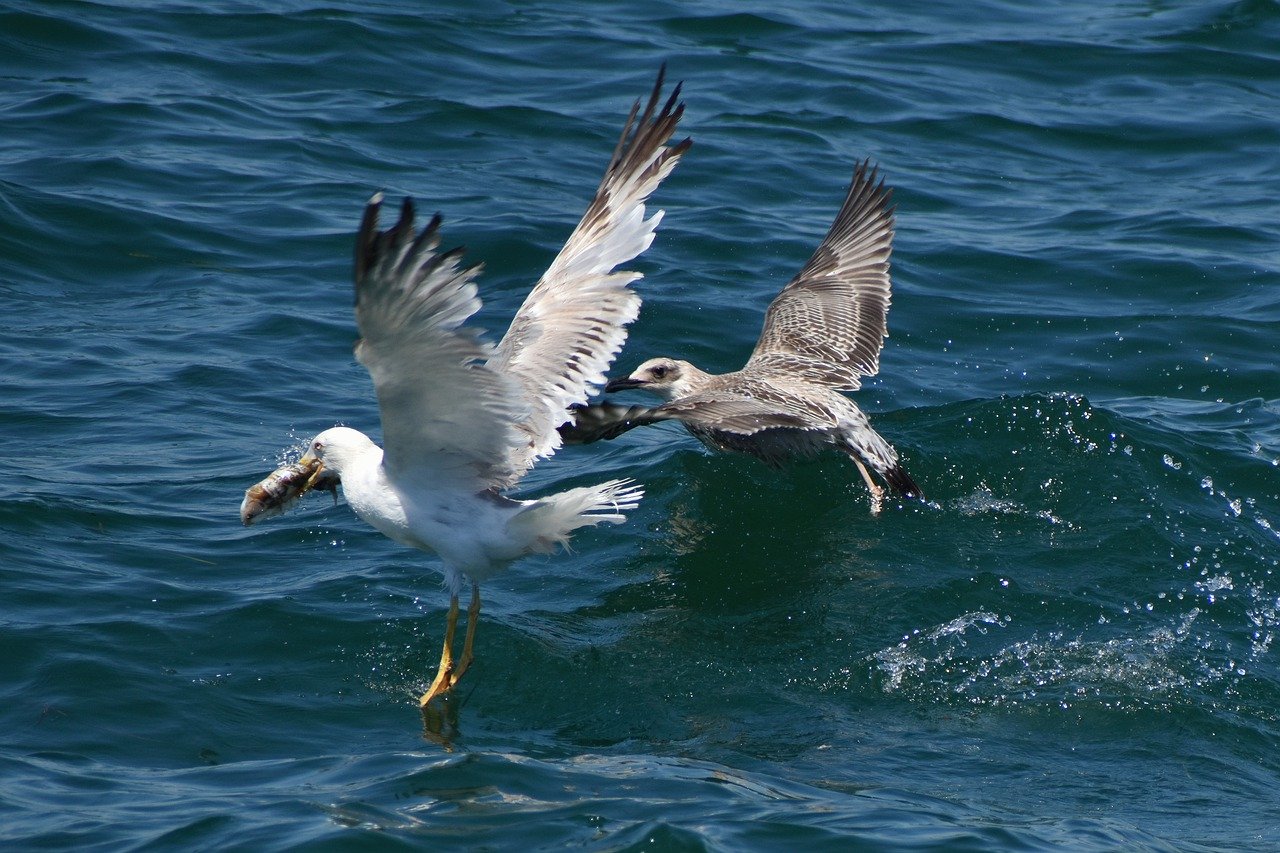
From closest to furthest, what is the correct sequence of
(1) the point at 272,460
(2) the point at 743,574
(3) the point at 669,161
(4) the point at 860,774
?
(4) the point at 860,774
(3) the point at 669,161
(2) the point at 743,574
(1) the point at 272,460

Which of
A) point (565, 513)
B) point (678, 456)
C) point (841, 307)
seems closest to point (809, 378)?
point (678, 456)

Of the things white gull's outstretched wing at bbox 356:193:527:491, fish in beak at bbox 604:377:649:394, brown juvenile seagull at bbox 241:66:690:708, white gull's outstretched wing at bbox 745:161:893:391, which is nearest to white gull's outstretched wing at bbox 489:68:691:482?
brown juvenile seagull at bbox 241:66:690:708

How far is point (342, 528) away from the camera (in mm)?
8117

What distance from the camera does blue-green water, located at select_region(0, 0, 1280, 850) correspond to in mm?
5574

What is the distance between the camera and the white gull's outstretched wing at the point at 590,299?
22.2 feet

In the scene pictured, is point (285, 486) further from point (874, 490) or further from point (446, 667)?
point (874, 490)

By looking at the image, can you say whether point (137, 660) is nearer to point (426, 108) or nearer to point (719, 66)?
point (426, 108)

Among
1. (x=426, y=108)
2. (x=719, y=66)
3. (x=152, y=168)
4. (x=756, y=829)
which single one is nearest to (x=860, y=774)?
(x=756, y=829)

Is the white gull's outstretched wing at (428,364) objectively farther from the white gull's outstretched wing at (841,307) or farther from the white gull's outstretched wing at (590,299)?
the white gull's outstretched wing at (841,307)

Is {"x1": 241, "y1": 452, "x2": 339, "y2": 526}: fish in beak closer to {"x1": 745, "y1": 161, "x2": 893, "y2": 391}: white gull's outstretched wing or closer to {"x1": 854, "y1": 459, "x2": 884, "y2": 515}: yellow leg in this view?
{"x1": 854, "y1": 459, "x2": 884, "y2": 515}: yellow leg

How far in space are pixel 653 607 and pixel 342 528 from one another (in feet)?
6.10

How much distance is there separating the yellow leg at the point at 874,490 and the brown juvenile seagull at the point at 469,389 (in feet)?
6.50

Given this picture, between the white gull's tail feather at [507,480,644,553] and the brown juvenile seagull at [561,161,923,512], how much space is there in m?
1.01

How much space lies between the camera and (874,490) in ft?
27.8
